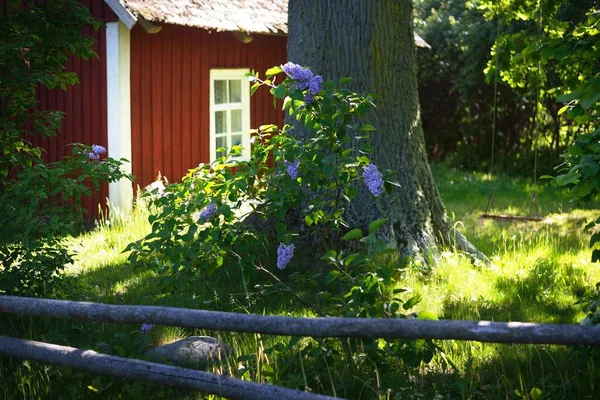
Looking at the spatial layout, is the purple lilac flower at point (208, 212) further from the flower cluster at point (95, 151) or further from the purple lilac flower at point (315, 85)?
the flower cluster at point (95, 151)

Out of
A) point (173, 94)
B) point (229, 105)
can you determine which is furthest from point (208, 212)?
point (229, 105)

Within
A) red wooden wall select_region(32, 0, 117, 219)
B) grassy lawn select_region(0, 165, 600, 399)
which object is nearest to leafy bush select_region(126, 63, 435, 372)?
grassy lawn select_region(0, 165, 600, 399)

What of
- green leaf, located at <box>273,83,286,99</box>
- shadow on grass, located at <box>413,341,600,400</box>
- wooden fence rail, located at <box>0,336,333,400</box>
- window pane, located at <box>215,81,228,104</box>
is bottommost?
shadow on grass, located at <box>413,341,600,400</box>

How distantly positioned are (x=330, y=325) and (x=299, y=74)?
1.58 m

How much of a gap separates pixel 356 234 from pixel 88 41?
3252mm

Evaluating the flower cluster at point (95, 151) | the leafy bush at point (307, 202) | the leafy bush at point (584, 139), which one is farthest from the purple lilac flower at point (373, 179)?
the flower cluster at point (95, 151)

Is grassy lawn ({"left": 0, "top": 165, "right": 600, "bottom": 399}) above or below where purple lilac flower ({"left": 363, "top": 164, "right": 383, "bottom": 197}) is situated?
below

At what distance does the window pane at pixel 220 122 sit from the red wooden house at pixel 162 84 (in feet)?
0.05

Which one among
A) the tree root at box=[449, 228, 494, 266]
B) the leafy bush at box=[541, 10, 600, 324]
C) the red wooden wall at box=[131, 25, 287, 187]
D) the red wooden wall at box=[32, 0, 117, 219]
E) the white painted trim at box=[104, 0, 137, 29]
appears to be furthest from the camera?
the red wooden wall at box=[131, 25, 287, 187]

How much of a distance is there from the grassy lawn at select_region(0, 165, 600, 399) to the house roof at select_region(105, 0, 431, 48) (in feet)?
8.35

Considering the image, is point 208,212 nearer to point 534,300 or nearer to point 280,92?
point 280,92

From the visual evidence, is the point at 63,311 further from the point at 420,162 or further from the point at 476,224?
the point at 476,224

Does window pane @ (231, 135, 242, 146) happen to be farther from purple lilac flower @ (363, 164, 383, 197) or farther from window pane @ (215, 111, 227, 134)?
purple lilac flower @ (363, 164, 383, 197)

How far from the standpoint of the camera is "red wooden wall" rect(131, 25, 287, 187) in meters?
11.3
